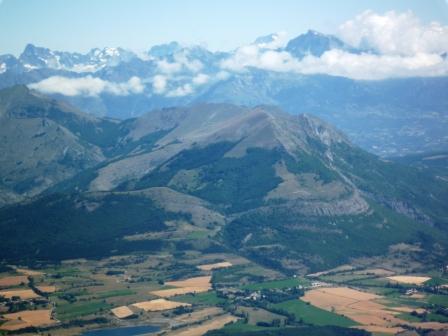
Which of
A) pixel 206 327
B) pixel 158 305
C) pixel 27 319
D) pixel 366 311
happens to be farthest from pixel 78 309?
pixel 366 311

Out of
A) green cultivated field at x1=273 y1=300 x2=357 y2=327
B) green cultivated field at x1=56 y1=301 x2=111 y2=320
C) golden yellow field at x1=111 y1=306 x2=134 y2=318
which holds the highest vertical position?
green cultivated field at x1=56 y1=301 x2=111 y2=320

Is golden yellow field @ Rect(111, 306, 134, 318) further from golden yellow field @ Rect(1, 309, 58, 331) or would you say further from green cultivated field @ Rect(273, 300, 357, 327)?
green cultivated field @ Rect(273, 300, 357, 327)

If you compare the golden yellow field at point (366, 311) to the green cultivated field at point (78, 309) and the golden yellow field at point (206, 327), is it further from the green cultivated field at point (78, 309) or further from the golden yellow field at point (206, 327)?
the green cultivated field at point (78, 309)

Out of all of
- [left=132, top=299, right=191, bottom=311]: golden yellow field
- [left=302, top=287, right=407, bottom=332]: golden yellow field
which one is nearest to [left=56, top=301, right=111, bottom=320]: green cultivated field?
[left=132, top=299, right=191, bottom=311]: golden yellow field

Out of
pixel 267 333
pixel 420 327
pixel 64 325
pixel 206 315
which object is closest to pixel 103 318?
pixel 64 325

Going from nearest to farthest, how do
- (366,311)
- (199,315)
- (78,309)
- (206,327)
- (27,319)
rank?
1. (206,327)
2. (27,319)
3. (199,315)
4. (366,311)
5. (78,309)

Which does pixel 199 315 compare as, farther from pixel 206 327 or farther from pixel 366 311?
pixel 366 311
